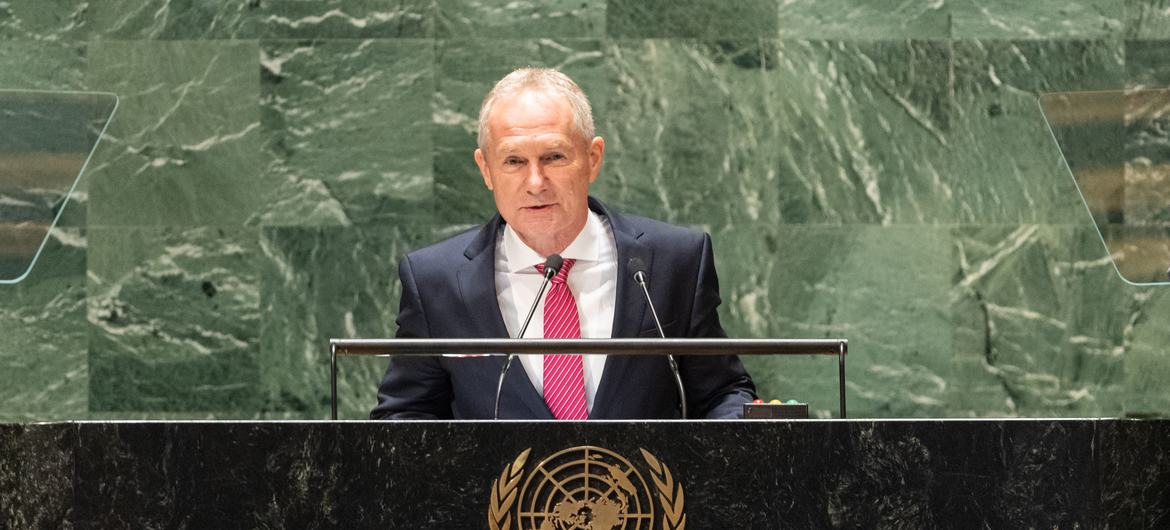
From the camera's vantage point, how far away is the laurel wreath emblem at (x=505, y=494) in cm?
246

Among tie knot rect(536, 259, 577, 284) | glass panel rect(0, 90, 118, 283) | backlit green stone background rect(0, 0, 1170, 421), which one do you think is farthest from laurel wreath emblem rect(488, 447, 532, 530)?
backlit green stone background rect(0, 0, 1170, 421)

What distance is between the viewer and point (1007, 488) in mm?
2471

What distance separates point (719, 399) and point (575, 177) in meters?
0.68

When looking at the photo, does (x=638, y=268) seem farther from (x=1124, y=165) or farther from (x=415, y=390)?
(x=1124, y=165)

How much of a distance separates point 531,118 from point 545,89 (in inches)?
3.4

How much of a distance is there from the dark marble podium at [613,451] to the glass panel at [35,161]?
5.72ft

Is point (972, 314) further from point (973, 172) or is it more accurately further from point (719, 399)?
point (719, 399)

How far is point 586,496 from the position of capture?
247 cm

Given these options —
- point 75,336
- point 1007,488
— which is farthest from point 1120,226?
point 75,336

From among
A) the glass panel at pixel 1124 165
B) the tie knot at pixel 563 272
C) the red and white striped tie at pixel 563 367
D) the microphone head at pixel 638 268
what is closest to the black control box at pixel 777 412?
the microphone head at pixel 638 268

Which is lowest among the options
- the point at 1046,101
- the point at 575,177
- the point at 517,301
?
the point at 517,301

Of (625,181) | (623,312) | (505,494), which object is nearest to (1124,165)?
(625,181)

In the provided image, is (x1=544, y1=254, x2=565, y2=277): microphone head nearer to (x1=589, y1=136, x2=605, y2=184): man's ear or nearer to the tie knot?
the tie knot

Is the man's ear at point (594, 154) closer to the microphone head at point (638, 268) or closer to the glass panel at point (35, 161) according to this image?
the microphone head at point (638, 268)
